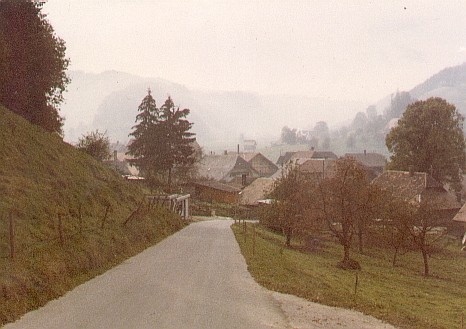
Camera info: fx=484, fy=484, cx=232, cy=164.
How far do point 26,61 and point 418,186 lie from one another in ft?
132

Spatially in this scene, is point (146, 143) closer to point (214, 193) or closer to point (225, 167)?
point (214, 193)

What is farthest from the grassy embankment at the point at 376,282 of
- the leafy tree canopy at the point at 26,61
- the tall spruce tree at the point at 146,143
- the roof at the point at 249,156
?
the roof at the point at 249,156

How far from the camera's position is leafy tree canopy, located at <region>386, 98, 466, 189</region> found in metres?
54.6

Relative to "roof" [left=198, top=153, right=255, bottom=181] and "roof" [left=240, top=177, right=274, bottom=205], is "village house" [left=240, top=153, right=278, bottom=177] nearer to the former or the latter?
"roof" [left=198, top=153, right=255, bottom=181]

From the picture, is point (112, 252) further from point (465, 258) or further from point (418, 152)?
point (418, 152)

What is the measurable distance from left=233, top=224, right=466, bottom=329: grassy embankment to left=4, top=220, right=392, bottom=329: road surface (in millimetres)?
1088

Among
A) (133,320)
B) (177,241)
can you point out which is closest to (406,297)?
(177,241)

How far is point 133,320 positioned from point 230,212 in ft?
154

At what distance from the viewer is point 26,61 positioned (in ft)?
102

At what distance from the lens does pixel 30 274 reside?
44.3 ft

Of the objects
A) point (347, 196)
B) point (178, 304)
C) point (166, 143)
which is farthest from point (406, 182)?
point (178, 304)

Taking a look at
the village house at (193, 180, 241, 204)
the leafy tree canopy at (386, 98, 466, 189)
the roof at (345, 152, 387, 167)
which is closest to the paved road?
the leafy tree canopy at (386, 98, 466, 189)

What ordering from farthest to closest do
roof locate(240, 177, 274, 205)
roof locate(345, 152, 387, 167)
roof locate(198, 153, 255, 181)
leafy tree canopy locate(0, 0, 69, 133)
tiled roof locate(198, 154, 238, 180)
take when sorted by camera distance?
1. roof locate(345, 152, 387, 167)
2. tiled roof locate(198, 154, 238, 180)
3. roof locate(198, 153, 255, 181)
4. roof locate(240, 177, 274, 205)
5. leafy tree canopy locate(0, 0, 69, 133)

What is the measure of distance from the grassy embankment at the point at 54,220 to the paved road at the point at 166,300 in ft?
2.28
